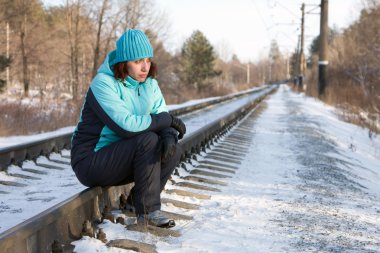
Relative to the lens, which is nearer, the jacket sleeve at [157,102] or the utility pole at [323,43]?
the jacket sleeve at [157,102]

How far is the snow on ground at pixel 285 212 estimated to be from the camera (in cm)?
292

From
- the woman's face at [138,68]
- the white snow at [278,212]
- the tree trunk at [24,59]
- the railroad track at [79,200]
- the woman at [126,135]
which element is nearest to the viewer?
the railroad track at [79,200]

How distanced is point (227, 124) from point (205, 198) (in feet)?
20.1

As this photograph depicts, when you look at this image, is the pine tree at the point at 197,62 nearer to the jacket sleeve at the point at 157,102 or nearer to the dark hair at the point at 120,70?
the jacket sleeve at the point at 157,102

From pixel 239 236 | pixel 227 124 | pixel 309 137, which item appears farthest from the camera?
pixel 227 124

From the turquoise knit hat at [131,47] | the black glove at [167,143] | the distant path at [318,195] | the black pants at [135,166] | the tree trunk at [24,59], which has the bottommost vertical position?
the distant path at [318,195]

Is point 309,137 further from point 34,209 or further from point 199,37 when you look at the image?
point 199,37

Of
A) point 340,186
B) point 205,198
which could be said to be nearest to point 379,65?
→ point 340,186

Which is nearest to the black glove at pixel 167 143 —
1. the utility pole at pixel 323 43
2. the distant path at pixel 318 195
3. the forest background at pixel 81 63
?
the distant path at pixel 318 195

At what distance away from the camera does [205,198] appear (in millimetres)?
4105

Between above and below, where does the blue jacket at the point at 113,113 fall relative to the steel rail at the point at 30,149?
above

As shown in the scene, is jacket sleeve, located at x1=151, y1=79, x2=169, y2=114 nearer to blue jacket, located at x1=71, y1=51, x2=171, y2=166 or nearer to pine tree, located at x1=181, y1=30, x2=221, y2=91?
blue jacket, located at x1=71, y1=51, x2=171, y2=166

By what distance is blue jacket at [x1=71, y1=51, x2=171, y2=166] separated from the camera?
3.01 metres

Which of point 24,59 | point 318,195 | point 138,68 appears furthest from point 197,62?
point 138,68
